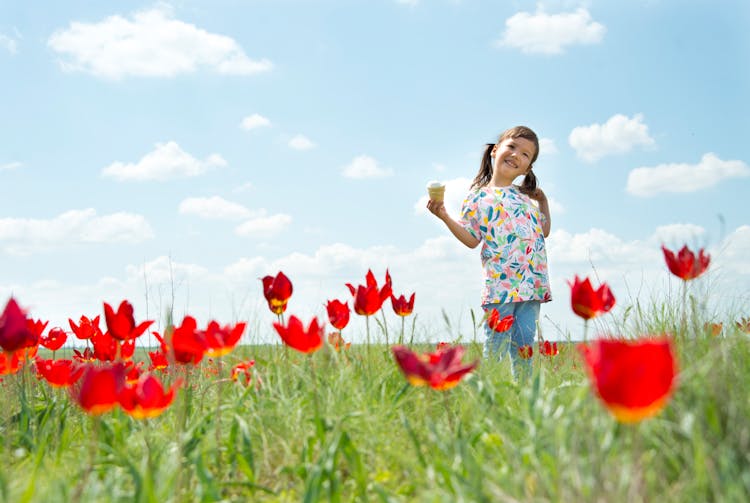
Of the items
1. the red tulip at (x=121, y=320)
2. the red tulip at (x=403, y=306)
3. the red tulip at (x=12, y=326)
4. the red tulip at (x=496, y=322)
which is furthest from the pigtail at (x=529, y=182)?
the red tulip at (x=12, y=326)

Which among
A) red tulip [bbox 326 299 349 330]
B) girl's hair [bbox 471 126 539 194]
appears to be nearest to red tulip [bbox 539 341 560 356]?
girl's hair [bbox 471 126 539 194]

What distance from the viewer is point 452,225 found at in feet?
17.4

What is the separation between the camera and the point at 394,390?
3.00 meters

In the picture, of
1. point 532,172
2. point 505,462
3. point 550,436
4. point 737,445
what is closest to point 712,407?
point 737,445

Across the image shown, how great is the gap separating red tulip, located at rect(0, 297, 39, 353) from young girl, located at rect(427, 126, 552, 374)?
3261 mm

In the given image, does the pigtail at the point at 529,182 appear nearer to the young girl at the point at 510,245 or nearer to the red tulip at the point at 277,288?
the young girl at the point at 510,245

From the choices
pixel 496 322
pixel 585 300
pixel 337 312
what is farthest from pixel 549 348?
pixel 585 300

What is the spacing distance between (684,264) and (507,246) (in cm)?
290

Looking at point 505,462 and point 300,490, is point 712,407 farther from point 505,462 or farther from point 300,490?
point 300,490

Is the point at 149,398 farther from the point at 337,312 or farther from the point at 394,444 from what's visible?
the point at 337,312

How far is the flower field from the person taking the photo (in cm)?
175

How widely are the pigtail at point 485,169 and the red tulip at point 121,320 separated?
12.3ft

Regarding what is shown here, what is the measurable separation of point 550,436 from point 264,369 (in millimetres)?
1541

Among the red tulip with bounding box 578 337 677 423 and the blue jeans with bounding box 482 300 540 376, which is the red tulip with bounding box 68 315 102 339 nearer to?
the blue jeans with bounding box 482 300 540 376
